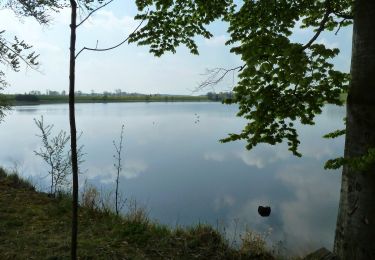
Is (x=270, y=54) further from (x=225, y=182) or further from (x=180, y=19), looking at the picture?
(x=225, y=182)

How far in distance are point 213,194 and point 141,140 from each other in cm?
1696

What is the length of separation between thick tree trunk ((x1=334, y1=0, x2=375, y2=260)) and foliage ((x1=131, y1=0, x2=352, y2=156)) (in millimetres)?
388

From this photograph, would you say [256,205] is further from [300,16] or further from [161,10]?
[161,10]

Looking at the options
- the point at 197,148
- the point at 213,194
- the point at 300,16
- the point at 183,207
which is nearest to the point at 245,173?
the point at 213,194

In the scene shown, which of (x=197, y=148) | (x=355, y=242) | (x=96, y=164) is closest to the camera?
(x=355, y=242)

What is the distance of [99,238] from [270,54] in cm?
449

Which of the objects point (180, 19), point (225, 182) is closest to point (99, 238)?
point (180, 19)

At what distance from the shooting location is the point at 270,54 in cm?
511

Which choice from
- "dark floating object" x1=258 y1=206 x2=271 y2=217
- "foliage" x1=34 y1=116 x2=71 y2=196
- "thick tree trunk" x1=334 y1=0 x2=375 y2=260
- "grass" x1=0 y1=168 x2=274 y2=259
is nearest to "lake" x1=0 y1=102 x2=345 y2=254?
"dark floating object" x1=258 y1=206 x2=271 y2=217

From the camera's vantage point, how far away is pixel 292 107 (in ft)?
19.0

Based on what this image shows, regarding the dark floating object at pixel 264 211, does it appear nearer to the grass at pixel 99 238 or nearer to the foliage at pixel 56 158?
the grass at pixel 99 238

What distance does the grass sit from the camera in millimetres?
6031

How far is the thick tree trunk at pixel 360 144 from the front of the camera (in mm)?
4762

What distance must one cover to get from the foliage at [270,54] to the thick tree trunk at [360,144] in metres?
0.39
